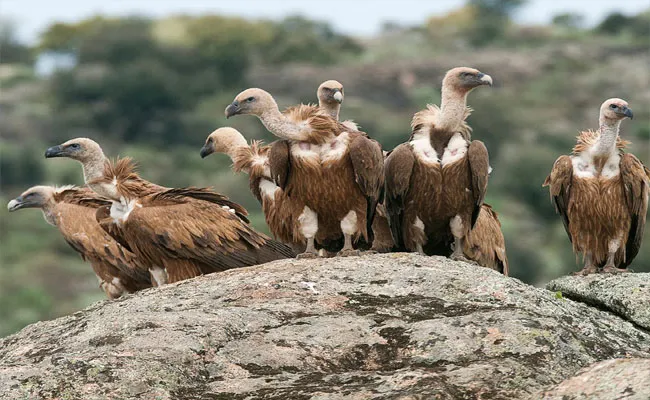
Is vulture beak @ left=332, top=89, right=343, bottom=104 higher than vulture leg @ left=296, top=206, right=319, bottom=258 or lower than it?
higher

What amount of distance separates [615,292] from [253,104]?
3.51 metres

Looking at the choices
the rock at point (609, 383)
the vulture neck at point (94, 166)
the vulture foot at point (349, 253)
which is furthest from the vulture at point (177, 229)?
the rock at point (609, 383)

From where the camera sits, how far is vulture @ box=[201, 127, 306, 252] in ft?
42.2

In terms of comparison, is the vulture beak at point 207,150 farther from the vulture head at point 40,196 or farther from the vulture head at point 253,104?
the vulture head at point 253,104

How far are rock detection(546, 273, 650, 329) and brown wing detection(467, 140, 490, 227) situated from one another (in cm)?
100

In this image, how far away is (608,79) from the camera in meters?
104

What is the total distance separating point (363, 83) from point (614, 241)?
291 ft

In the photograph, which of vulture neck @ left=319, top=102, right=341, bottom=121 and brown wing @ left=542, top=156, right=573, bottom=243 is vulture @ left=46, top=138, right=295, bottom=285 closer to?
vulture neck @ left=319, top=102, right=341, bottom=121

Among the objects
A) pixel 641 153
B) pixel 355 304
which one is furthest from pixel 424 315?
pixel 641 153

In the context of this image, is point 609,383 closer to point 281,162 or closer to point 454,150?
point 454,150

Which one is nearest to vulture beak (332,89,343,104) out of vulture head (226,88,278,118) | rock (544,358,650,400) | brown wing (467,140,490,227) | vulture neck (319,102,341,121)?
vulture neck (319,102,341,121)

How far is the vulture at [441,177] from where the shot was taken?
12438 millimetres

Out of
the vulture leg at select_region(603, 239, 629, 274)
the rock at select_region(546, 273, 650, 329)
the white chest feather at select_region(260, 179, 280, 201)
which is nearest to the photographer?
the rock at select_region(546, 273, 650, 329)

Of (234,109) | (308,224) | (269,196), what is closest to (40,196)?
(269,196)
